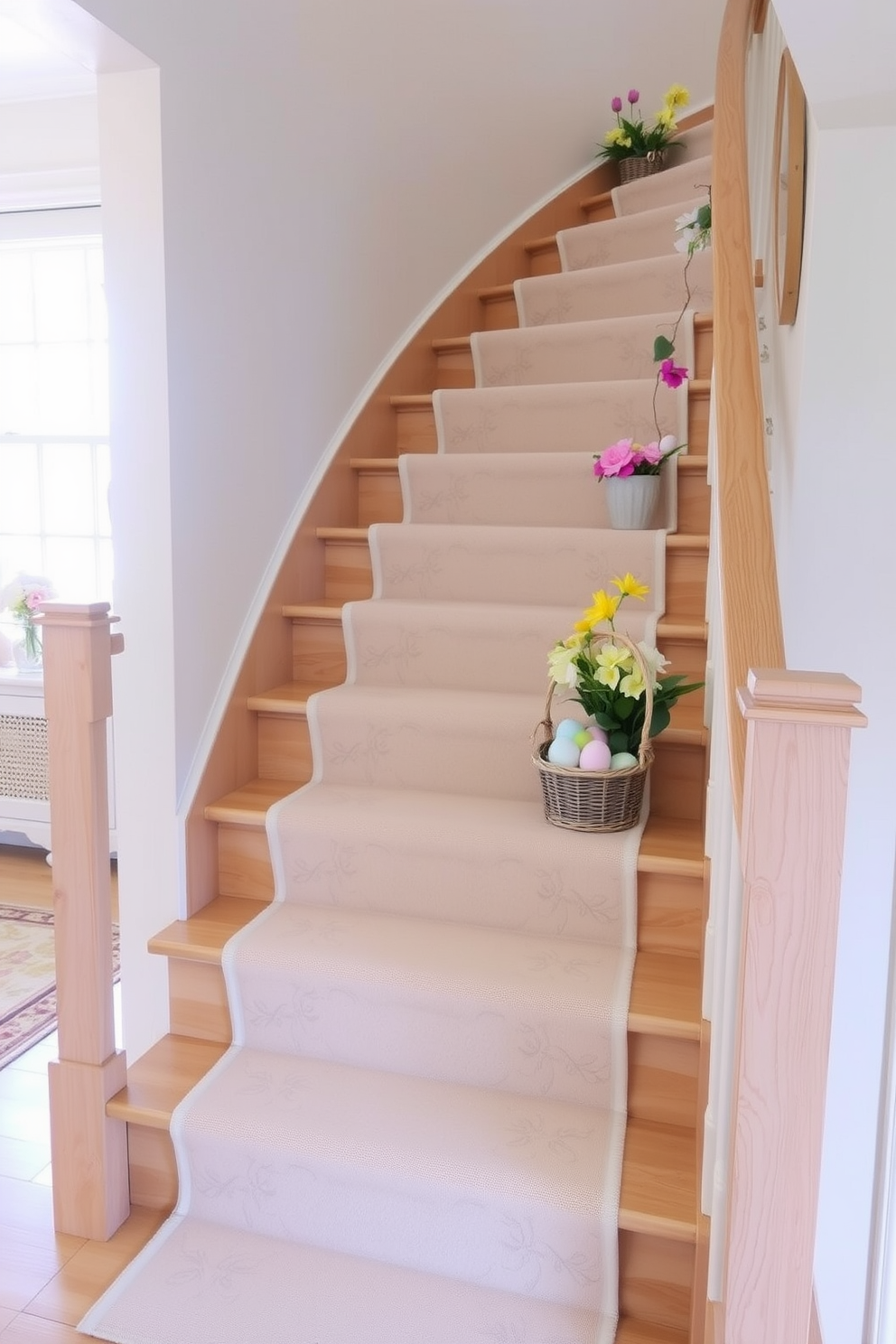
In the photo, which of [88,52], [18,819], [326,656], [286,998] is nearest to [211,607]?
[326,656]

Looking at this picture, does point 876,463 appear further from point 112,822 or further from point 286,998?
point 112,822

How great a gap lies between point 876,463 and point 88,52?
4.89 feet

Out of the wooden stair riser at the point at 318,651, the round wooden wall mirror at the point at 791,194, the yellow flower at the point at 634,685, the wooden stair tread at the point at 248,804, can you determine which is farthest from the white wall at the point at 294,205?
the round wooden wall mirror at the point at 791,194

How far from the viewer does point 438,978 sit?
1787 millimetres

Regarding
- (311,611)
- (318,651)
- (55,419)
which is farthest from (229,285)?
(55,419)

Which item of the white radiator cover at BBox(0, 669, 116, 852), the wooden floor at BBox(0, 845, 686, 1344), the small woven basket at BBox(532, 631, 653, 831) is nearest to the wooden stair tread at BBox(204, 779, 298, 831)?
the small woven basket at BBox(532, 631, 653, 831)

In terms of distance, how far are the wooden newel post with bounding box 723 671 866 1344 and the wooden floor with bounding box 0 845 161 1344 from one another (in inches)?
45.0

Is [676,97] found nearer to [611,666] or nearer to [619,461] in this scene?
[619,461]

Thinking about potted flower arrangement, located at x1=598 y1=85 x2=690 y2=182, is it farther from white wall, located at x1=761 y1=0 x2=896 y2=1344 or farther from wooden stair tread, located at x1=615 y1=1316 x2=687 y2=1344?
wooden stair tread, located at x1=615 y1=1316 x2=687 y2=1344

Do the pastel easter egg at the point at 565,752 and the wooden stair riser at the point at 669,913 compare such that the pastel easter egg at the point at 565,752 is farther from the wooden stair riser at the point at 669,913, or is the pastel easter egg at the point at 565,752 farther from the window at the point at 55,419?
the window at the point at 55,419

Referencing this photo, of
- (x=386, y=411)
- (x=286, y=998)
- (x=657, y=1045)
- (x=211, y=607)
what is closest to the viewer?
(x=657, y=1045)

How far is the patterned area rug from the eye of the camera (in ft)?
8.20

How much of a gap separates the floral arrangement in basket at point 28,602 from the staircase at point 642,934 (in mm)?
1423

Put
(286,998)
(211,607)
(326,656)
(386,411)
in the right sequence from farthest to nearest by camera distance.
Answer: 1. (386,411)
2. (326,656)
3. (211,607)
4. (286,998)
